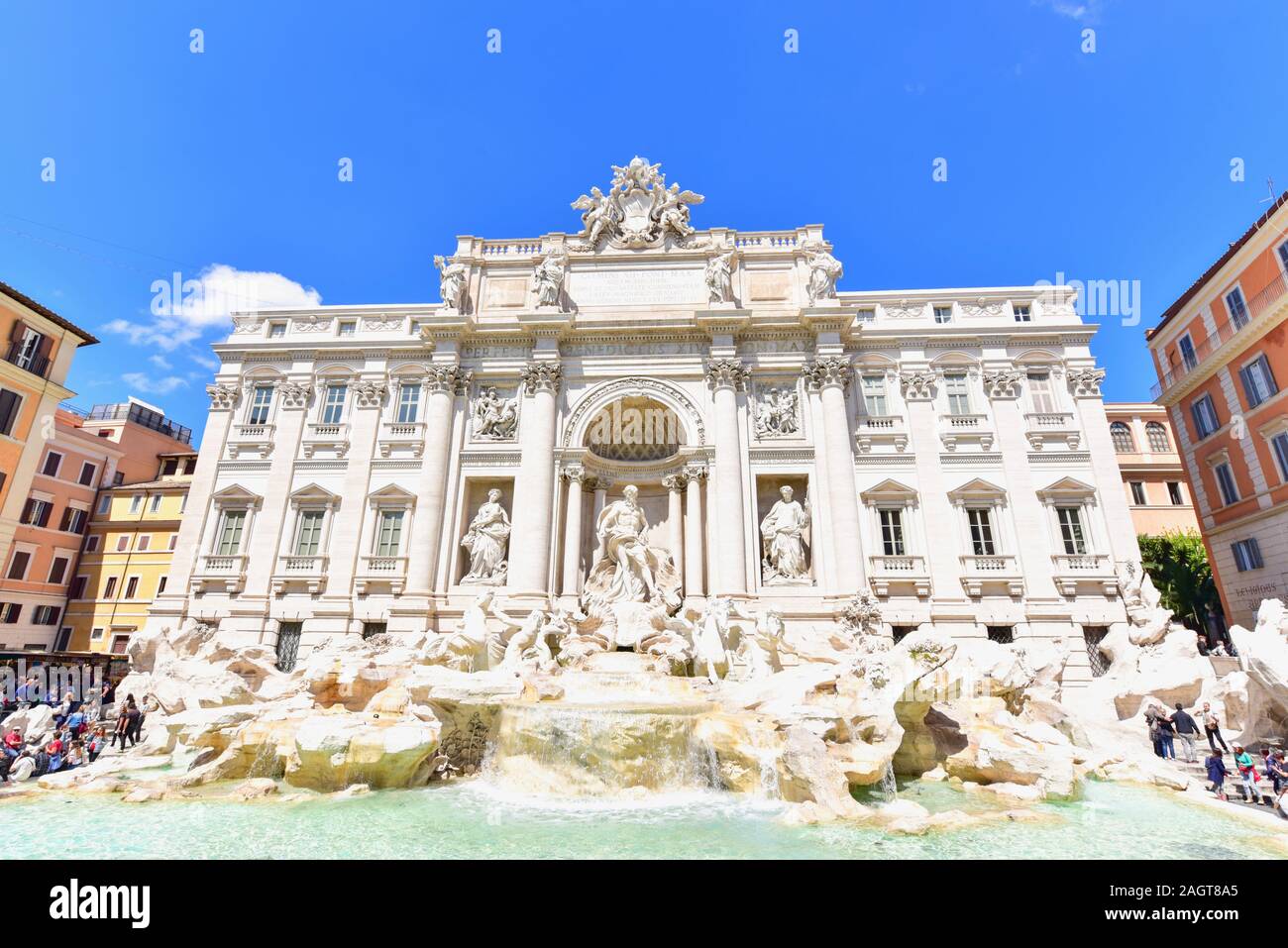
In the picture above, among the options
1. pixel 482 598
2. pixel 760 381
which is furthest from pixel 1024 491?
pixel 482 598

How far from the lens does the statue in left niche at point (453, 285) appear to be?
73.3 feet

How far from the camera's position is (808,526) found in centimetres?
1975

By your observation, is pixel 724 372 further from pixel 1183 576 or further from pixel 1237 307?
pixel 1183 576

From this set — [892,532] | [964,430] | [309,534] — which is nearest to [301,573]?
[309,534]

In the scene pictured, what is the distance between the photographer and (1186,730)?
12172 mm

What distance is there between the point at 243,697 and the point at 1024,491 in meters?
24.5

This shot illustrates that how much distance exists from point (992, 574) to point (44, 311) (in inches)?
1371

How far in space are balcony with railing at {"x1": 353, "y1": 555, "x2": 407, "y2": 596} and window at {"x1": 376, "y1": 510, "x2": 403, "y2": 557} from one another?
0.33 m

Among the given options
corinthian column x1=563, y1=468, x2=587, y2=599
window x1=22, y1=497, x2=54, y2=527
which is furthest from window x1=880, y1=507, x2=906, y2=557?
window x1=22, y1=497, x2=54, y2=527

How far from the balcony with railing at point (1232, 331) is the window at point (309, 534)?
32506 mm

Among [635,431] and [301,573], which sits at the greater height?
[635,431]

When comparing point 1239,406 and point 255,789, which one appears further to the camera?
point 1239,406

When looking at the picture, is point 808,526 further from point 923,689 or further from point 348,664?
point 348,664

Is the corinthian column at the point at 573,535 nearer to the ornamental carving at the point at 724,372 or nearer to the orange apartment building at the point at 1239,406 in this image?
the ornamental carving at the point at 724,372
